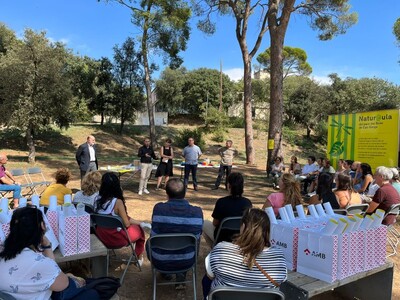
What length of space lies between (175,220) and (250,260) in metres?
1.11

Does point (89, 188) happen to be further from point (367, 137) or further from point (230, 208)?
point (367, 137)

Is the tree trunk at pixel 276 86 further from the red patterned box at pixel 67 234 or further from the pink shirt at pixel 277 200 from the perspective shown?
the red patterned box at pixel 67 234

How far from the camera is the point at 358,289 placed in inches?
119

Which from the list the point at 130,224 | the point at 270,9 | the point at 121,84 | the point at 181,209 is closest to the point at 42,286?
the point at 181,209

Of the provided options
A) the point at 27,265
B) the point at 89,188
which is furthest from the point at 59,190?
the point at 27,265

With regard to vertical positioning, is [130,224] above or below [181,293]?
above

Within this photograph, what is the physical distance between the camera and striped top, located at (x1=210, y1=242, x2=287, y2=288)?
6.17ft

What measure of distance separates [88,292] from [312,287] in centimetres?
147

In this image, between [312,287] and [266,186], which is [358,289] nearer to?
[312,287]

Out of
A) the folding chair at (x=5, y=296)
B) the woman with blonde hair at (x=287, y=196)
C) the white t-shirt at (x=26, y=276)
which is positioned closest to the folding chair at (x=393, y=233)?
the woman with blonde hair at (x=287, y=196)

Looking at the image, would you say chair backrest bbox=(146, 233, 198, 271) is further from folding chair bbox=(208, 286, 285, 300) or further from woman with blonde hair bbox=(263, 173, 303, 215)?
woman with blonde hair bbox=(263, 173, 303, 215)

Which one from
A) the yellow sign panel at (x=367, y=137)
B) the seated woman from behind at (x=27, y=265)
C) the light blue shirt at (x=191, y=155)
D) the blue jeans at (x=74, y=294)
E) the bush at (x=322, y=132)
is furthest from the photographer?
the bush at (x=322, y=132)

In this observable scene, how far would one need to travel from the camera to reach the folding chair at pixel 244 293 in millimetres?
1706

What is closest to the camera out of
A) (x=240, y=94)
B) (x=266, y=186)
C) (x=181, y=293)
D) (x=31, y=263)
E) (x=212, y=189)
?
(x=31, y=263)
